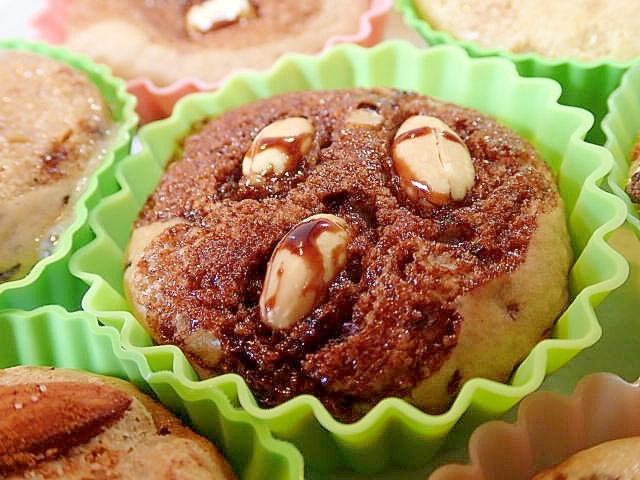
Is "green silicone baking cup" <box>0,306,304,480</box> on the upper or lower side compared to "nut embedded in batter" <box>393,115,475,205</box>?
lower

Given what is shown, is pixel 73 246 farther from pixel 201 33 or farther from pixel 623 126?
pixel 623 126

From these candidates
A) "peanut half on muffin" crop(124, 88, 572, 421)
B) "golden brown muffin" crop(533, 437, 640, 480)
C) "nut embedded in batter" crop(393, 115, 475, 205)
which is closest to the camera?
"golden brown muffin" crop(533, 437, 640, 480)

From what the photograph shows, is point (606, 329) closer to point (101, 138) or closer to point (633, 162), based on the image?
point (633, 162)

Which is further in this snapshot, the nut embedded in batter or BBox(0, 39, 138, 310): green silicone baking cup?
BBox(0, 39, 138, 310): green silicone baking cup

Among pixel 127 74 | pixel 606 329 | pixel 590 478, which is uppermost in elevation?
pixel 127 74

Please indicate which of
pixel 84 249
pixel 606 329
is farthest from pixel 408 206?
pixel 84 249

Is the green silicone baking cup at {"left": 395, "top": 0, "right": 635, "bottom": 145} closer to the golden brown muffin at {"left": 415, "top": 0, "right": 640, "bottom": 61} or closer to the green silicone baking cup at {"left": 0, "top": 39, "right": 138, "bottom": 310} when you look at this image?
the golden brown muffin at {"left": 415, "top": 0, "right": 640, "bottom": 61}

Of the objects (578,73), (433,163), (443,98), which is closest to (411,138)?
(433,163)

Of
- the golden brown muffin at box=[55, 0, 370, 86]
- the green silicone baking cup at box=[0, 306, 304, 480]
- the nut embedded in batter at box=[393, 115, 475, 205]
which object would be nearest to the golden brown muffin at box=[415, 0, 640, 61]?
the golden brown muffin at box=[55, 0, 370, 86]
